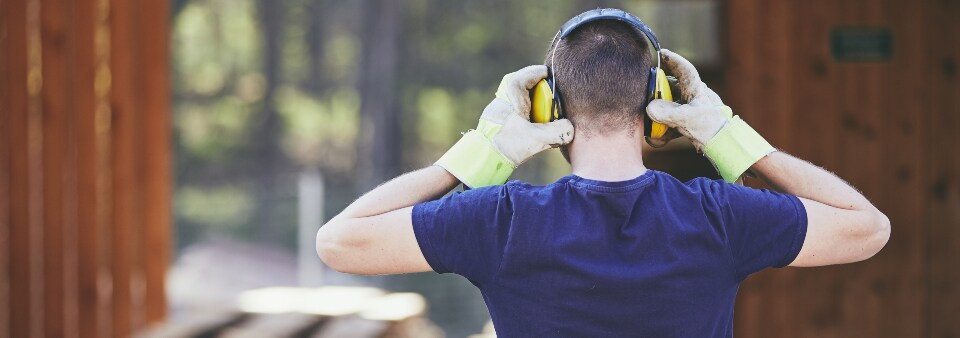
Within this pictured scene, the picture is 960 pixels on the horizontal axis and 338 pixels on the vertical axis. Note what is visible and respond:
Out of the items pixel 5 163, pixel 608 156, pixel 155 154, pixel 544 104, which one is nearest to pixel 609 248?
pixel 608 156

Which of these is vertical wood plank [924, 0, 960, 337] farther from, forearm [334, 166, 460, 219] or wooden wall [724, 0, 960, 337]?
forearm [334, 166, 460, 219]

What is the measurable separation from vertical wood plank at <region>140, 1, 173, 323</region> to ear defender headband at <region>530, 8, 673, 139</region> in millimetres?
4693

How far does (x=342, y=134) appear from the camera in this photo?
22.5 meters

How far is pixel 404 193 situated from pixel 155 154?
182 inches

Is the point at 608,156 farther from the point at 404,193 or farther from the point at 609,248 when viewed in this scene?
the point at 404,193

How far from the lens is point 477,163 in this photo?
2.24 metres

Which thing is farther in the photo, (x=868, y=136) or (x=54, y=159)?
(x=54, y=159)

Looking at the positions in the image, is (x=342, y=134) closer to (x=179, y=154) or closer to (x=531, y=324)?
(x=179, y=154)

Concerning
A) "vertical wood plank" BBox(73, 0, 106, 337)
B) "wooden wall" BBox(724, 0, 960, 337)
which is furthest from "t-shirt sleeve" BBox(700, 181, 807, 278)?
"vertical wood plank" BBox(73, 0, 106, 337)

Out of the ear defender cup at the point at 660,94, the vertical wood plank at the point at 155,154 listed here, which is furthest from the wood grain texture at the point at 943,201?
the vertical wood plank at the point at 155,154

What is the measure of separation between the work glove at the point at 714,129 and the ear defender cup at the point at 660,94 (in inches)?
1.3

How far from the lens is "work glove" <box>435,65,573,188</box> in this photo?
2205 mm

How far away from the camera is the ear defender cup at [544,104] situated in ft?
7.11

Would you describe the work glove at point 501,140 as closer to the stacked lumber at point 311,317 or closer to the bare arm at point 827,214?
the bare arm at point 827,214
